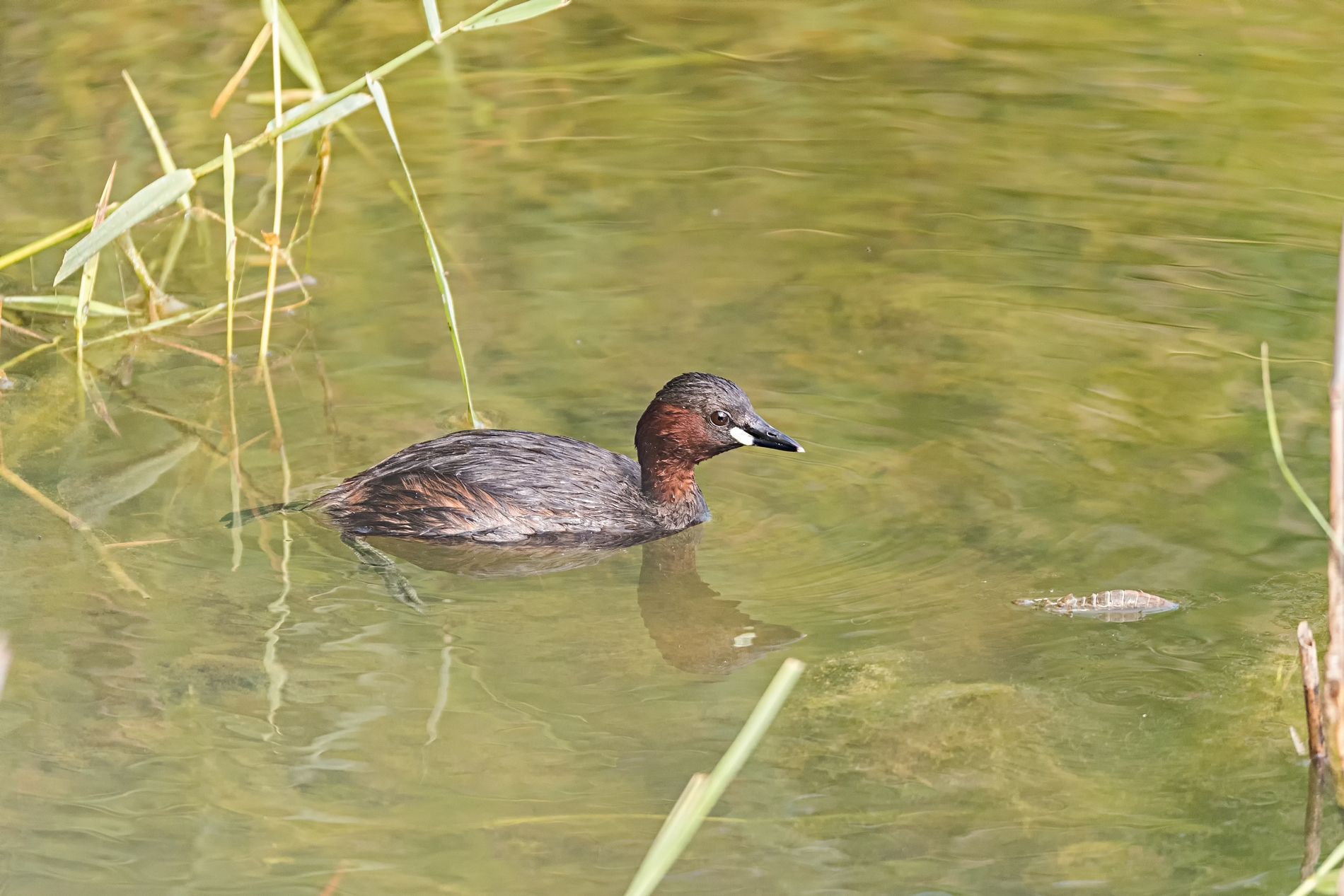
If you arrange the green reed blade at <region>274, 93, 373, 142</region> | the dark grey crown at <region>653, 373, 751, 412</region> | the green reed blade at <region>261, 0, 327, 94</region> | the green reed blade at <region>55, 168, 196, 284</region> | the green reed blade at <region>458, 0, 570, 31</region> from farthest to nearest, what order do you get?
the green reed blade at <region>261, 0, 327, 94</region>, the dark grey crown at <region>653, 373, 751, 412</region>, the green reed blade at <region>274, 93, 373, 142</region>, the green reed blade at <region>55, 168, 196, 284</region>, the green reed blade at <region>458, 0, 570, 31</region>

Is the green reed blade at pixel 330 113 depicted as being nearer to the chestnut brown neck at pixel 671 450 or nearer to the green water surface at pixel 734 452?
the green water surface at pixel 734 452

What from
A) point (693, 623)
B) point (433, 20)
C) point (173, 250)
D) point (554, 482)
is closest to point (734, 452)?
point (554, 482)

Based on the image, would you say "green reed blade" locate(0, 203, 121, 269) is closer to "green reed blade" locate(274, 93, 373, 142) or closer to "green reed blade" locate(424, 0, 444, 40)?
"green reed blade" locate(274, 93, 373, 142)

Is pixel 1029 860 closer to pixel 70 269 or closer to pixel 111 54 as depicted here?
pixel 70 269

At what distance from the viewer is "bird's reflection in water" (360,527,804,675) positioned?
16.8ft

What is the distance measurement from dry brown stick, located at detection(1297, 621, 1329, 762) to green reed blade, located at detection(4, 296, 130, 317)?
481 centimetres

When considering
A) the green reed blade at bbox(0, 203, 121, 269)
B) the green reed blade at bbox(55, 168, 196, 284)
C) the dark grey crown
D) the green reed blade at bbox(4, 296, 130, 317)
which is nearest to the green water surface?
the green reed blade at bbox(4, 296, 130, 317)

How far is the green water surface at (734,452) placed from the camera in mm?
4184

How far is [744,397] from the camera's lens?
603 cm

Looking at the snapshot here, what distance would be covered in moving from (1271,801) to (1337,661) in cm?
64

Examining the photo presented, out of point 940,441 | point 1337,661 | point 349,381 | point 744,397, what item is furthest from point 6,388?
point 1337,661

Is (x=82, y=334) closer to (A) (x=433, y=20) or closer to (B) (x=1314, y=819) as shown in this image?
(A) (x=433, y=20)

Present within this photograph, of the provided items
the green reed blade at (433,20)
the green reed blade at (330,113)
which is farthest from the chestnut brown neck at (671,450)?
the green reed blade at (433,20)

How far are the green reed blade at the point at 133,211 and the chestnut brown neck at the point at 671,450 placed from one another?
6.21 ft
